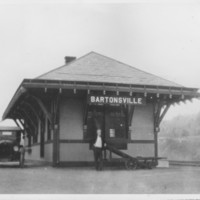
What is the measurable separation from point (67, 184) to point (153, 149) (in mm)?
7813

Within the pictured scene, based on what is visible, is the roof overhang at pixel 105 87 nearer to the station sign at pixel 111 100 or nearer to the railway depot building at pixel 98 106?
the railway depot building at pixel 98 106

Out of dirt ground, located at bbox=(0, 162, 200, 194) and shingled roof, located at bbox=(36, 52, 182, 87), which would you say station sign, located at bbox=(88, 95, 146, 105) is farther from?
dirt ground, located at bbox=(0, 162, 200, 194)

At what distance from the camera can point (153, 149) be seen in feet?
55.0

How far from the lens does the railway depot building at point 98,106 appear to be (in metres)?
14.6

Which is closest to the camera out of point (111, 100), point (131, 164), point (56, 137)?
point (111, 100)

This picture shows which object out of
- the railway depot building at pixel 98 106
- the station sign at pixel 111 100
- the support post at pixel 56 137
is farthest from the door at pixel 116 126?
the support post at pixel 56 137

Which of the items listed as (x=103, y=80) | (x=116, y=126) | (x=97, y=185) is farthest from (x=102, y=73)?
(x=97, y=185)

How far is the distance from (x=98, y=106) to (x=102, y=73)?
1.62 m

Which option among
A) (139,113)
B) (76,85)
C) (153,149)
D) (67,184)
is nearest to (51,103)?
(76,85)

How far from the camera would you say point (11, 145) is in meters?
18.7

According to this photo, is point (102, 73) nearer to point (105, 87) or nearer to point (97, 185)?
point (105, 87)

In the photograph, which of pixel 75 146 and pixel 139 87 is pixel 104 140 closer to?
pixel 75 146

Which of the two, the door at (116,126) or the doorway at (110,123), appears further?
the door at (116,126)

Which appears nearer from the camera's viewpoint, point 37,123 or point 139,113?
point 139,113
